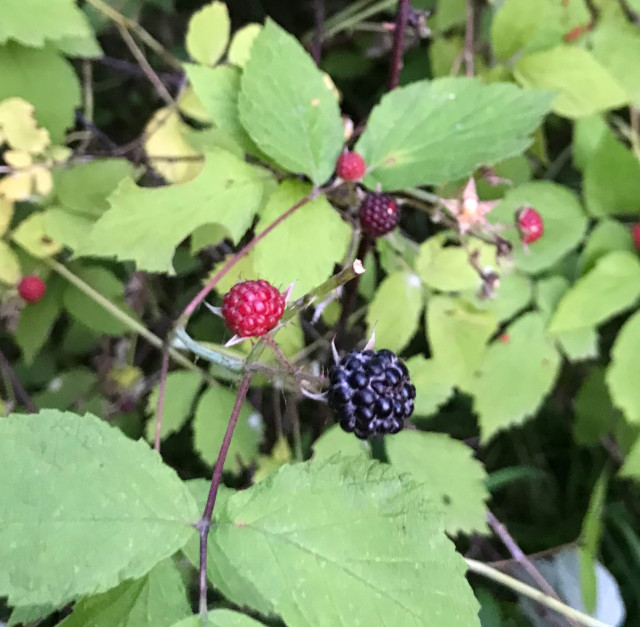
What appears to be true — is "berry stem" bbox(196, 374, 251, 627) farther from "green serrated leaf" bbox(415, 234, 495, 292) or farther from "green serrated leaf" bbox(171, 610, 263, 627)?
"green serrated leaf" bbox(415, 234, 495, 292)

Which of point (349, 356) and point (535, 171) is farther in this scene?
point (535, 171)

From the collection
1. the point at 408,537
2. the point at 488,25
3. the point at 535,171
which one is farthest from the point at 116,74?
the point at 408,537

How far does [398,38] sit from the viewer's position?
3.11ft

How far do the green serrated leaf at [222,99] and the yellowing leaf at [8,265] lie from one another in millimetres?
431

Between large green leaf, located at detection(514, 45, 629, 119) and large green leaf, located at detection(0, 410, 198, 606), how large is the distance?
0.97 metres

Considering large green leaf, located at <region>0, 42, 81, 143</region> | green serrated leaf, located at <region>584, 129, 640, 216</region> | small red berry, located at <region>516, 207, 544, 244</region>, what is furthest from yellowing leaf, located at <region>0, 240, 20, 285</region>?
green serrated leaf, located at <region>584, 129, 640, 216</region>

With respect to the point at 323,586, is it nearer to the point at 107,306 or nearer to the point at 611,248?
the point at 107,306

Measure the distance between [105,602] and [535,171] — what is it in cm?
126

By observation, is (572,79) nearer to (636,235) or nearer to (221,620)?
(636,235)

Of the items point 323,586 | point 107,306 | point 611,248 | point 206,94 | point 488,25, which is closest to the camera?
point 323,586

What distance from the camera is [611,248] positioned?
116 cm

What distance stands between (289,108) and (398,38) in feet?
0.87

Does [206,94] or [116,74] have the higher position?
[206,94]

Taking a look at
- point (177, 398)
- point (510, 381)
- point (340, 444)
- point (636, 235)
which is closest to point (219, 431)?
point (177, 398)
